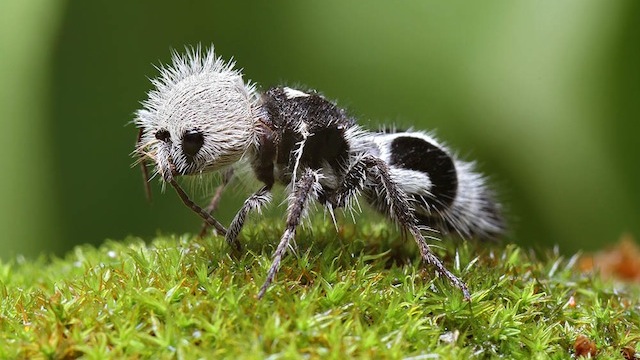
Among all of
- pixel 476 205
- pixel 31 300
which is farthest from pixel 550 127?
pixel 31 300

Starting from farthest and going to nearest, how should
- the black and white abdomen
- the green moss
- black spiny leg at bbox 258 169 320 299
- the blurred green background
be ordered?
1. the blurred green background
2. the black and white abdomen
3. black spiny leg at bbox 258 169 320 299
4. the green moss

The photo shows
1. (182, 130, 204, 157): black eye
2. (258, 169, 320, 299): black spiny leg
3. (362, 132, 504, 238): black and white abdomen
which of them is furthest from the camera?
(362, 132, 504, 238): black and white abdomen

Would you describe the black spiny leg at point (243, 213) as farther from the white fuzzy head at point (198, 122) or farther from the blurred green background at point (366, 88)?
the blurred green background at point (366, 88)

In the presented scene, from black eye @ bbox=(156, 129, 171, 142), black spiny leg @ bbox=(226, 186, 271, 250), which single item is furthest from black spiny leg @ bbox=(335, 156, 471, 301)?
black eye @ bbox=(156, 129, 171, 142)

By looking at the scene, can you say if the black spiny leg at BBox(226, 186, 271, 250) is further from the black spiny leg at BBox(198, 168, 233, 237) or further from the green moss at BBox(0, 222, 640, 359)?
the black spiny leg at BBox(198, 168, 233, 237)

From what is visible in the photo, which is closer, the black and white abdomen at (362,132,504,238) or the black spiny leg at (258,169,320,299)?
the black spiny leg at (258,169,320,299)

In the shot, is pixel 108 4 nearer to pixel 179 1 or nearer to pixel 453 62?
pixel 179 1

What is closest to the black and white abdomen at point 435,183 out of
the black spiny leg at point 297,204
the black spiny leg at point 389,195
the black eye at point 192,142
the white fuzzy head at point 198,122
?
the black spiny leg at point 389,195

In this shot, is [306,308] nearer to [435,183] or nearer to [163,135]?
[163,135]
